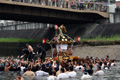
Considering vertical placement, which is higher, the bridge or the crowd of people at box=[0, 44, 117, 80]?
the bridge

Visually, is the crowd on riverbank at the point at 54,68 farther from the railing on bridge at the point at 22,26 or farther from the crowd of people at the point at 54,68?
the railing on bridge at the point at 22,26

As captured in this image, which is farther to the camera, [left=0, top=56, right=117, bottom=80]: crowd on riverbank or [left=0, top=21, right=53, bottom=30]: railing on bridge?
[left=0, top=21, right=53, bottom=30]: railing on bridge

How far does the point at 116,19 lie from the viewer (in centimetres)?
6638

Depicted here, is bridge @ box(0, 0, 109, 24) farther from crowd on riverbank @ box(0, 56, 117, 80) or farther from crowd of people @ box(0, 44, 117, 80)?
crowd on riverbank @ box(0, 56, 117, 80)

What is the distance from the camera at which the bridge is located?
52.1m

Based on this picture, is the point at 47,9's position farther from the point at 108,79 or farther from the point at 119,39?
the point at 108,79

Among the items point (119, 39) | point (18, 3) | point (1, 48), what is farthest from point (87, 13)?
point (1, 48)

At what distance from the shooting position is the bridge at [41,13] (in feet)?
171

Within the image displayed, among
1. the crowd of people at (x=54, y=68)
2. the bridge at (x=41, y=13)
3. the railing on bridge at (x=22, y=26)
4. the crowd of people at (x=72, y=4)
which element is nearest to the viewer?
the crowd of people at (x=54, y=68)

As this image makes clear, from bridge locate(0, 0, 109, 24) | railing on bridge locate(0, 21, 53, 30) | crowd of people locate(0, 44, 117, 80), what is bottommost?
railing on bridge locate(0, 21, 53, 30)

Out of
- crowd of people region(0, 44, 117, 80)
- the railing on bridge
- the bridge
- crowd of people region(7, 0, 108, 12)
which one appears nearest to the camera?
crowd of people region(0, 44, 117, 80)

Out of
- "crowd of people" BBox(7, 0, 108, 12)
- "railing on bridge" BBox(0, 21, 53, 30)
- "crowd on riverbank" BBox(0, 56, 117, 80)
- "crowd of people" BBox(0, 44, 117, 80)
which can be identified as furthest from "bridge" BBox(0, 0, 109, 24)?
"railing on bridge" BBox(0, 21, 53, 30)

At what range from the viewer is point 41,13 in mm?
58125

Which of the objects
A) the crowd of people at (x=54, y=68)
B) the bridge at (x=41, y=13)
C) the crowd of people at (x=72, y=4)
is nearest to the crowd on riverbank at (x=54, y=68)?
the crowd of people at (x=54, y=68)
